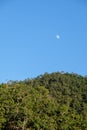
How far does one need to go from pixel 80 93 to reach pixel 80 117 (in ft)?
294

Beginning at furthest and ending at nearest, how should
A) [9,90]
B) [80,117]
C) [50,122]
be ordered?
[9,90]
[80,117]
[50,122]

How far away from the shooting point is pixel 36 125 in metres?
66.5

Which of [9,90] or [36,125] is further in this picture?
[9,90]

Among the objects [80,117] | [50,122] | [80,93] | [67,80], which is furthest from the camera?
[67,80]

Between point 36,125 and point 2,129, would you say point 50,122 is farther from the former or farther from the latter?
point 2,129

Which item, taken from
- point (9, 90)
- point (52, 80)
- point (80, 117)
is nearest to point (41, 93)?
point (9, 90)

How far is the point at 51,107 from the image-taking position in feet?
234

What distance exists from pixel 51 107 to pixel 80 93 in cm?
8969

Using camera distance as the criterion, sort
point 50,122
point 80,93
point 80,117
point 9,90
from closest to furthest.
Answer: point 50,122 → point 80,117 → point 9,90 → point 80,93

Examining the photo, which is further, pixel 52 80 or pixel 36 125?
pixel 52 80

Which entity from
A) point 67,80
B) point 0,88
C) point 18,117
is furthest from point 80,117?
point 67,80

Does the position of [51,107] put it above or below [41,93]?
below

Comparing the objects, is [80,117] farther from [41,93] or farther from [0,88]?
[0,88]

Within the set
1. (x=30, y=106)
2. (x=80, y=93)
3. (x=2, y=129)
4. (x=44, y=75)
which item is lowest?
(x=2, y=129)
